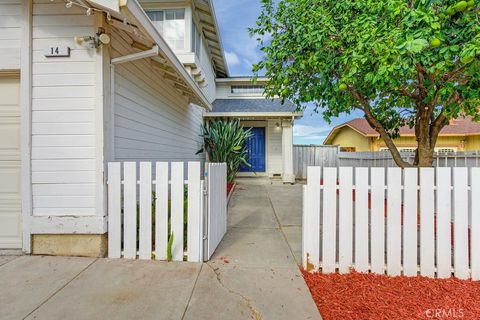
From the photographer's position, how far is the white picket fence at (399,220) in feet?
8.90

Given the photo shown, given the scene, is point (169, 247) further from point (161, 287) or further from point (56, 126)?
point (56, 126)

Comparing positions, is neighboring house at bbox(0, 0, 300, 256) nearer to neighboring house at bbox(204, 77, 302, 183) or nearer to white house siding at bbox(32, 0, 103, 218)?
white house siding at bbox(32, 0, 103, 218)

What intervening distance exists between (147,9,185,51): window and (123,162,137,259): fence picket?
5.11 meters

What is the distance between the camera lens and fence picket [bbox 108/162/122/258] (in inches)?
120

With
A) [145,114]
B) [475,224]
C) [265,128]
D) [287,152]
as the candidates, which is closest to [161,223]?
[145,114]

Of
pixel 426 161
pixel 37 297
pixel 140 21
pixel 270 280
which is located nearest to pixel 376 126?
pixel 426 161

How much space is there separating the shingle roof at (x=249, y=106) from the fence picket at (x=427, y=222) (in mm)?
7591

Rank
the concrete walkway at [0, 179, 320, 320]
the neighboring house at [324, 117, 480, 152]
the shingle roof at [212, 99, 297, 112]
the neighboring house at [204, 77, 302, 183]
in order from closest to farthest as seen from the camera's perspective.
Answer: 1. the concrete walkway at [0, 179, 320, 320]
2. the neighboring house at [204, 77, 302, 183]
3. the shingle roof at [212, 99, 297, 112]
4. the neighboring house at [324, 117, 480, 152]

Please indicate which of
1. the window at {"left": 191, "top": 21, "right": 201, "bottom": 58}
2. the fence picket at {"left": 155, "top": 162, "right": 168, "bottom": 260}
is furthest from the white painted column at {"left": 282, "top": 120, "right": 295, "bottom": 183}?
the fence picket at {"left": 155, "top": 162, "right": 168, "bottom": 260}

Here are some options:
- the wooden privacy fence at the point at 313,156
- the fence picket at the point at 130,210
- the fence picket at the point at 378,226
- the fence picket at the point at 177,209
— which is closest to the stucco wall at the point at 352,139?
the wooden privacy fence at the point at 313,156

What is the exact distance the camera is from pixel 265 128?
432 inches

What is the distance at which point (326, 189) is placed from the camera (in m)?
2.82

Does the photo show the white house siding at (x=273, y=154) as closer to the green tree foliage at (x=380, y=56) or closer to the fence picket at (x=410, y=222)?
the green tree foliage at (x=380, y=56)

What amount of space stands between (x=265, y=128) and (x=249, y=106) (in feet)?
4.34
